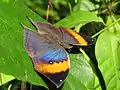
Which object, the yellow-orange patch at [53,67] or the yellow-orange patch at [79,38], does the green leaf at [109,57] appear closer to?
the yellow-orange patch at [79,38]

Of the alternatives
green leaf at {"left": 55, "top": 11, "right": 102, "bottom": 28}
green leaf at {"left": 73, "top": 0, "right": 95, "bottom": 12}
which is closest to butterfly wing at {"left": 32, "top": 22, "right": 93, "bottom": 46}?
green leaf at {"left": 55, "top": 11, "right": 102, "bottom": 28}

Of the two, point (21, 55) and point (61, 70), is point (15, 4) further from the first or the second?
point (61, 70)

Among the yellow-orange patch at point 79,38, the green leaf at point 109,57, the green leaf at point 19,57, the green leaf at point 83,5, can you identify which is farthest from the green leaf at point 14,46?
the green leaf at point 83,5

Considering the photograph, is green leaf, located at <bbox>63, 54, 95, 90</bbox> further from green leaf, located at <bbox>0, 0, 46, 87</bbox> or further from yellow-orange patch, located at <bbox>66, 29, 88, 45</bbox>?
green leaf, located at <bbox>0, 0, 46, 87</bbox>

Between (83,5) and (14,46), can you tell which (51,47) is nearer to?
(14,46)

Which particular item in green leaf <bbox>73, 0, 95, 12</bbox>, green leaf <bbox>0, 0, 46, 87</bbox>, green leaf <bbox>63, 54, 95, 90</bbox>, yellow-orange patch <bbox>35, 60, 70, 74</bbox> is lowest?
green leaf <bbox>63, 54, 95, 90</bbox>
